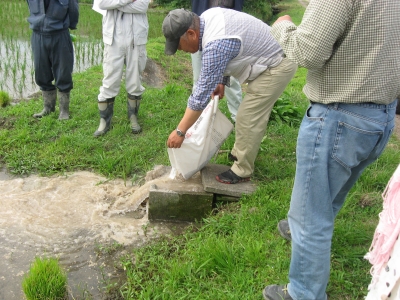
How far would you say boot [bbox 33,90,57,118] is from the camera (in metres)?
5.62

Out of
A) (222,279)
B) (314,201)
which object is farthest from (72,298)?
(314,201)

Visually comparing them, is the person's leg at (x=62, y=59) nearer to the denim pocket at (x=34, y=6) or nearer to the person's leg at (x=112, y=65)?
the denim pocket at (x=34, y=6)

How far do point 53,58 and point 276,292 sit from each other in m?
4.12

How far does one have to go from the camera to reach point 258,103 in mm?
3439

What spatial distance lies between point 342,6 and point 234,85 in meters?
3.08

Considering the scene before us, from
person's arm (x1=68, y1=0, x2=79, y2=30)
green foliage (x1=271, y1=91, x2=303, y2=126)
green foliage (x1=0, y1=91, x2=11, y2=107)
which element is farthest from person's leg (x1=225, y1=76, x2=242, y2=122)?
green foliage (x1=0, y1=91, x2=11, y2=107)

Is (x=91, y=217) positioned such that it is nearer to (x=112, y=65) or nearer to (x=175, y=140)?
(x=175, y=140)

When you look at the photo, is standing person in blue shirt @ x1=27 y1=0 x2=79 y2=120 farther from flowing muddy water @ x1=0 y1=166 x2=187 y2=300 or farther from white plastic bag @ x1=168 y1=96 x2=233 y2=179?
white plastic bag @ x1=168 y1=96 x2=233 y2=179

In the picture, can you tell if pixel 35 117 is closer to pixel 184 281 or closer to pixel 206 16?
pixel 206 16

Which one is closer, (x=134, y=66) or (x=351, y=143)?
(x=351, y=143)

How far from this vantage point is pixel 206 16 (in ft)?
10.4

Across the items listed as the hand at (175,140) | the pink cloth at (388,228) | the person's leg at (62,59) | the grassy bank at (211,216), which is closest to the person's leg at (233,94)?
the grassy bank at (211,216)

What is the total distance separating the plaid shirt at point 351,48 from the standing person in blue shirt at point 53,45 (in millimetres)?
3920

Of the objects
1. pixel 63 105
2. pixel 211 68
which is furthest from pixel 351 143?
A: pixel 63 105
